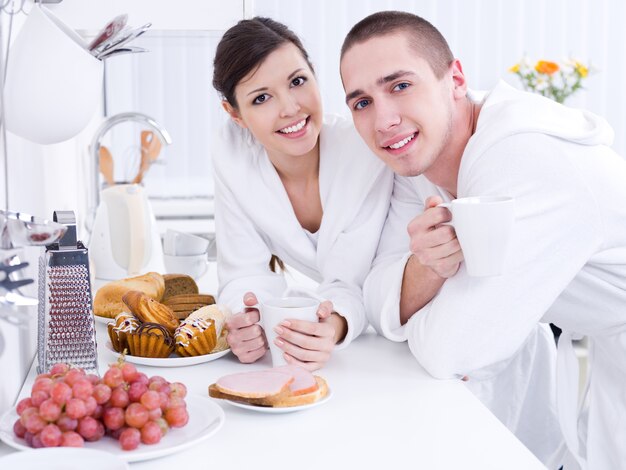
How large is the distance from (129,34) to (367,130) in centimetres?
49

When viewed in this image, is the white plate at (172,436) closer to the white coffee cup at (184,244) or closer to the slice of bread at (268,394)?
the slice of bread at (268,394)

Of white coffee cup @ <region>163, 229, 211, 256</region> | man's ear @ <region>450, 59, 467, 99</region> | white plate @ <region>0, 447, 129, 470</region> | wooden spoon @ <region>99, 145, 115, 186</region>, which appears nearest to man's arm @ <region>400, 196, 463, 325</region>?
man's ear @ <region>450, 59, 467, 99</region>

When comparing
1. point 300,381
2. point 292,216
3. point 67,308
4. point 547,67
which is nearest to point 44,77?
point 67,308

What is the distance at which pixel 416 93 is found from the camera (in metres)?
1.42

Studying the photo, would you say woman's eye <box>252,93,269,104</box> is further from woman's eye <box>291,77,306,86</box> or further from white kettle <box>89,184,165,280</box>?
white kettle <box>89,184,165,280</box>

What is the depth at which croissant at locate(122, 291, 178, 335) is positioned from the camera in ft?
4.15

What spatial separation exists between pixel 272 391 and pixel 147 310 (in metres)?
0.34

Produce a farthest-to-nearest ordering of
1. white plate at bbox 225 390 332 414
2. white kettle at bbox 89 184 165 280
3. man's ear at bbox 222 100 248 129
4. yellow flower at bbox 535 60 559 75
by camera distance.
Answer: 1. yellow flower at bbox 535 60 559 75
2. white kettle at bbox 89 184 165 280
3. man's ear at bbox 222 100 248 129
4. white plate at bbox 225 390 332 414

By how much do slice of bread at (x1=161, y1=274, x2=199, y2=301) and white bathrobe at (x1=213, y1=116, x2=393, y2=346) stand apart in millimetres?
68

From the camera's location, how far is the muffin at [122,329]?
1245 mm

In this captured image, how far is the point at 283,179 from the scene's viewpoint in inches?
70.2

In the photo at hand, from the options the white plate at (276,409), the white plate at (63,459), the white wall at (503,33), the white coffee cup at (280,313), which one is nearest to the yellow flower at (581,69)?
the white wall at (503,33)

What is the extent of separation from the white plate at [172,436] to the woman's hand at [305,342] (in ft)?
0.78

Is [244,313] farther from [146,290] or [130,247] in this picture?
[130,247]
